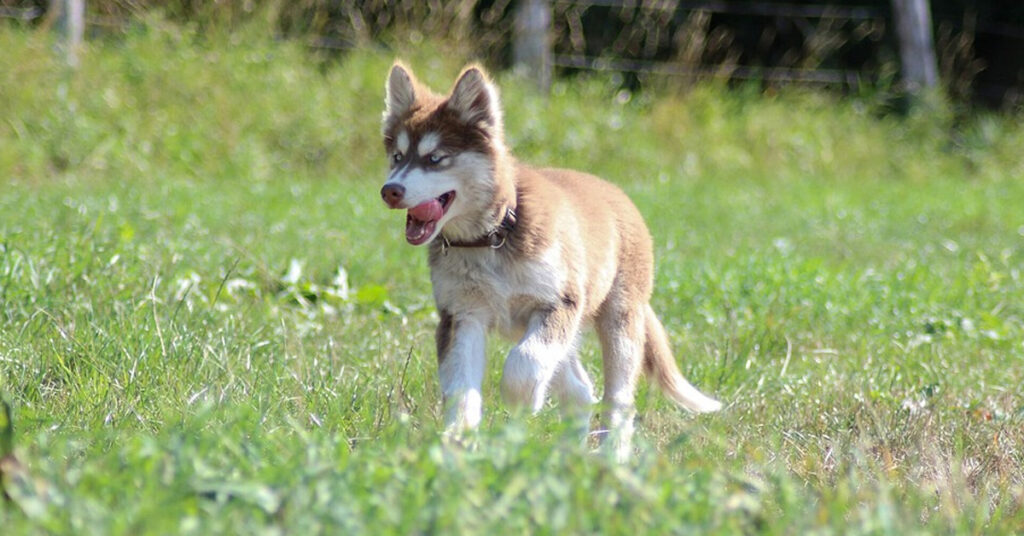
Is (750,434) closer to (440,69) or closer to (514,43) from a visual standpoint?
(440,69)

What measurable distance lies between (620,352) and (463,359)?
61cm

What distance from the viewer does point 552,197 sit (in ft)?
12.6

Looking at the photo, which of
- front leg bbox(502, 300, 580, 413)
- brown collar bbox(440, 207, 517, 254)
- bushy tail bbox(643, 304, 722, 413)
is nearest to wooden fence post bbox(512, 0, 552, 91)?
bushy tail bbox(643, 304, 722, 413)

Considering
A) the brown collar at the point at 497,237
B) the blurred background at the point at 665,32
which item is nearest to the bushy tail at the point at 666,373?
the brown collar at the point at 497,237

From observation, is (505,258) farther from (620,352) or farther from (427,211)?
(620,352)

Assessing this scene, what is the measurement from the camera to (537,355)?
3.47 m

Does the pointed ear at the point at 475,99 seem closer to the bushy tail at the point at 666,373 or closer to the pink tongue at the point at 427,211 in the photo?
the pink tongue at the point at 427,211

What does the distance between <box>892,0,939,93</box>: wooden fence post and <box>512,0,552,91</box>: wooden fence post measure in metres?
4.22

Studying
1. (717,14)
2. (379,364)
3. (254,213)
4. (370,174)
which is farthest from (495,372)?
(717,14)

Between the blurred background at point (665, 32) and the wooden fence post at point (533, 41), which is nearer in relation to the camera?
the blurred background at point (665, 32)

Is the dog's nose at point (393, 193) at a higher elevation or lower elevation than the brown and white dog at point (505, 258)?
higher

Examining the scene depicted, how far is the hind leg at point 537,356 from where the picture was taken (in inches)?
136

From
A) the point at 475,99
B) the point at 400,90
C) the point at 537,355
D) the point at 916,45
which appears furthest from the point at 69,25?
the point at 916,45

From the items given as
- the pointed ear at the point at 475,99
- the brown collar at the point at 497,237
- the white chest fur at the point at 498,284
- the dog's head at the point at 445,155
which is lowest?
the white chest fur at the point at 498,284
